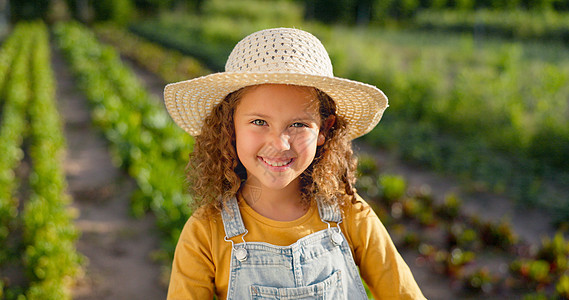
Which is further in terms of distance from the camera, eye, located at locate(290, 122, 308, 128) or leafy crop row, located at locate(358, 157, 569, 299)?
leafy crop row, located at locate(358, 157, 569, 299)

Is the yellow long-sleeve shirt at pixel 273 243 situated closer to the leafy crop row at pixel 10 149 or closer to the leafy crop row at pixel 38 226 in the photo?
the leafy crop row at pixel 38 226

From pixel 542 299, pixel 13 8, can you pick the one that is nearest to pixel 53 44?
pixel 13 8

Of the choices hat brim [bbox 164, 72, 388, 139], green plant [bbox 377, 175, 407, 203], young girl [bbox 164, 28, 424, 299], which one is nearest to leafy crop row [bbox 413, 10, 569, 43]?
green plant [bbox 377, 175, 407, 203]

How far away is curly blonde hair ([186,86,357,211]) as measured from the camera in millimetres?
1389

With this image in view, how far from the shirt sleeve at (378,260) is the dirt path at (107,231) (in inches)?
75.0

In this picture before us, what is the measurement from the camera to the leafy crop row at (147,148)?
3.33 metres

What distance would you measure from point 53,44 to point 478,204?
16863 mm

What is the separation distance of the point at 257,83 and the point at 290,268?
508 millimetres

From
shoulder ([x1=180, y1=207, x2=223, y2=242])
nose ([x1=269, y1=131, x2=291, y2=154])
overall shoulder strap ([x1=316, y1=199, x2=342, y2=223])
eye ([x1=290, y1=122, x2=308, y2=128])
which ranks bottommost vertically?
shoulder ([x1=180, y1=207, x2=223, y2=242])

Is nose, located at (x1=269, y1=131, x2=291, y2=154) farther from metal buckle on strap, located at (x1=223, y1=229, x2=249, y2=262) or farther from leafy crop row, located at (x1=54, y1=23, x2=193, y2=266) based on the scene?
leafy crop row, located at (x1=54, y1=23, x2=193, y2=266)

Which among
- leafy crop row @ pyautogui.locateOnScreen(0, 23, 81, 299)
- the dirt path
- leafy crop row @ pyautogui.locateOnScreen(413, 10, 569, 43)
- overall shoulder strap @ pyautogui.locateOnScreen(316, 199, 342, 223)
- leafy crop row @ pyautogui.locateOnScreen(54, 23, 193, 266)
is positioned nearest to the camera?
overall shoulder strap @ pyautogui.locateOnScreen(316, 199, 342, 223)

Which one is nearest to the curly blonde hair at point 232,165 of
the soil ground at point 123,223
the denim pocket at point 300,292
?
the denim pocket at point 300,292

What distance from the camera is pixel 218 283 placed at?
4.33 feet

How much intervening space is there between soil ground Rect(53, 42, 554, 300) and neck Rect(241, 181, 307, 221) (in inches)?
35.5
